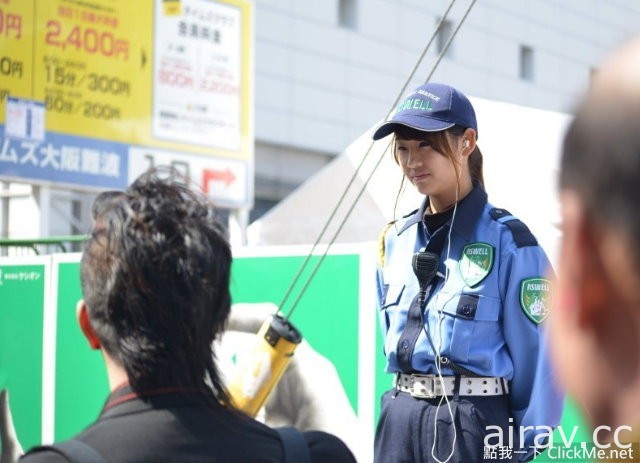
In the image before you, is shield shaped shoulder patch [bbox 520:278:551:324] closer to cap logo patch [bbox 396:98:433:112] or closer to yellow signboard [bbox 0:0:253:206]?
cap logo patch [bbox 396:98:433:112]

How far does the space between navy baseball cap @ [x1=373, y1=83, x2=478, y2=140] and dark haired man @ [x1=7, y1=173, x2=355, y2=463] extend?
4.61 feet

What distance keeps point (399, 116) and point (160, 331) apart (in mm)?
1576

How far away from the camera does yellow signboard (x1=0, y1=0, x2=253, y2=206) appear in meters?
9.33

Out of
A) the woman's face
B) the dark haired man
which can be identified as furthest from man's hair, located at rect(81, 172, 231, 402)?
the woman's face

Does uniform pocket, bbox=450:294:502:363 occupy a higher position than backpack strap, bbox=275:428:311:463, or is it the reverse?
uniform pocket, bbox=450:294:502:363

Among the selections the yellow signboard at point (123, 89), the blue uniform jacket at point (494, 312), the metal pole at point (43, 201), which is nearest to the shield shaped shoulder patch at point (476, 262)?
the blue uniform jacket at point (494, 312)

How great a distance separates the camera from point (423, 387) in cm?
294

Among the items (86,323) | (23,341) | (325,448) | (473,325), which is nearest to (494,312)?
(473,325)

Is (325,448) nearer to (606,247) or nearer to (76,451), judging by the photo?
(76,451)

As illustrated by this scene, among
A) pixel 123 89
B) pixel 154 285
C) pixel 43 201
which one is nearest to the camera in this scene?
pixel 154 285

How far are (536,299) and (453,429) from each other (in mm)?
417

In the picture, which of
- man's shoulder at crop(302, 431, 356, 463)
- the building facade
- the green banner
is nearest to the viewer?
man's shoulder at crop(302, 431, 356, 463)

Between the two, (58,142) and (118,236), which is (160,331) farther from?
(58,142)

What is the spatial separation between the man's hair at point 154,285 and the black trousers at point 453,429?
1.32 m
